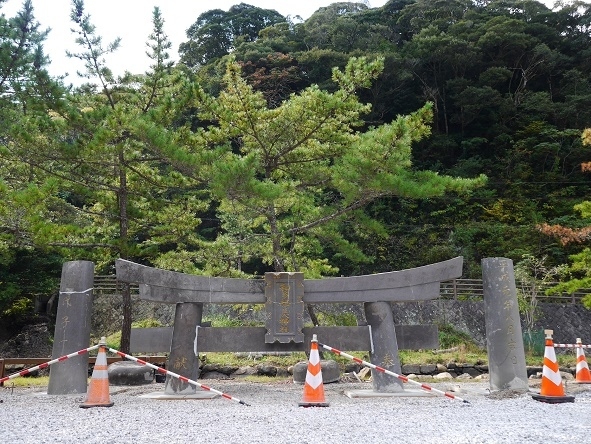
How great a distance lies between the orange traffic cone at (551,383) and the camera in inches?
232

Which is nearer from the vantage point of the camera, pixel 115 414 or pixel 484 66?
pixel 115 414

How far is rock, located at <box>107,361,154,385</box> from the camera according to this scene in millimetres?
9227

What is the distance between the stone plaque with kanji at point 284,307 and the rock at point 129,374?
3.13 metres

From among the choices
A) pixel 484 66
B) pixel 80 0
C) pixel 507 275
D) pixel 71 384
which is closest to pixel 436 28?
pixel 484 66

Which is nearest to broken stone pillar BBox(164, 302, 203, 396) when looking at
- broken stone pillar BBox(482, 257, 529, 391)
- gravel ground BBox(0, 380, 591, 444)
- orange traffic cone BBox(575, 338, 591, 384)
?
gravel ground BBox(0, 380, 591, 444)

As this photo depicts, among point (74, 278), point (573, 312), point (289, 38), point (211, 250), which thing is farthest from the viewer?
point (289, 38)

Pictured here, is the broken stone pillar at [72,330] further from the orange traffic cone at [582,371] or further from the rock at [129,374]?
the orange traffic cone at [582,371]

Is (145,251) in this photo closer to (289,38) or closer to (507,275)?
(507,275)

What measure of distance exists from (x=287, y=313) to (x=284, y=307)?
0.30 feet

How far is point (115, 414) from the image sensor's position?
5.33 meters

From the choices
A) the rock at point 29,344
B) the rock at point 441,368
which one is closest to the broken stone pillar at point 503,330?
the rock at point 441,368

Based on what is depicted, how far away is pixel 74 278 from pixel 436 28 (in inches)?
1007

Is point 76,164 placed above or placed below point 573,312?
above

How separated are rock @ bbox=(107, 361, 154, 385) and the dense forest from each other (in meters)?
2.17
